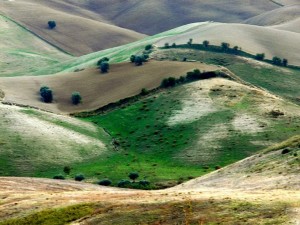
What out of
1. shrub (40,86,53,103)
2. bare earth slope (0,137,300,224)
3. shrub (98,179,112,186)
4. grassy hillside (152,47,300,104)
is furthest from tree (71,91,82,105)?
bare earth slope (0,137,300,224)

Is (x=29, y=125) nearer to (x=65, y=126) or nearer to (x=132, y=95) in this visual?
(x=65, y=126)

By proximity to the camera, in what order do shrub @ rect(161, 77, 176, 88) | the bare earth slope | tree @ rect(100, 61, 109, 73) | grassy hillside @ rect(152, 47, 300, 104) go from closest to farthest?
the bare earth slope
shrub @ rect(161, 77, 176, 88)
grassy hillside @ rect(152, 47, 300, 104)
tree @ rect(100, 61, 109, 73)

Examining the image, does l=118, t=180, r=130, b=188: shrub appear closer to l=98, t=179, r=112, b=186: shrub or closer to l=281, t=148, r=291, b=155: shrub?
l=98, t=179, r=112, b=186: shrub

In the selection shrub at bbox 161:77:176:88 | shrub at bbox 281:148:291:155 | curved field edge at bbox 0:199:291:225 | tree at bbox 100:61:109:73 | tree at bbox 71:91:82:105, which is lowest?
curved field edge at bbox 0:199:291:225

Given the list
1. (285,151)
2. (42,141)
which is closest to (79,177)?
(42,141)

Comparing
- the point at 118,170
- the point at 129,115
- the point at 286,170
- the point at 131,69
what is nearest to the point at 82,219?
the point at 286,170

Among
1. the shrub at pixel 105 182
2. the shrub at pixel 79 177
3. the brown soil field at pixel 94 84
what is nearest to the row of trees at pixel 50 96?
the brown soil field at pixel 94 84

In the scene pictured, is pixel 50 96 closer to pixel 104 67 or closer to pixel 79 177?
pixel 104 67

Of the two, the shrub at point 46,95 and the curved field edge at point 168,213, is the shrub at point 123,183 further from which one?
the shrub at point 46,95
